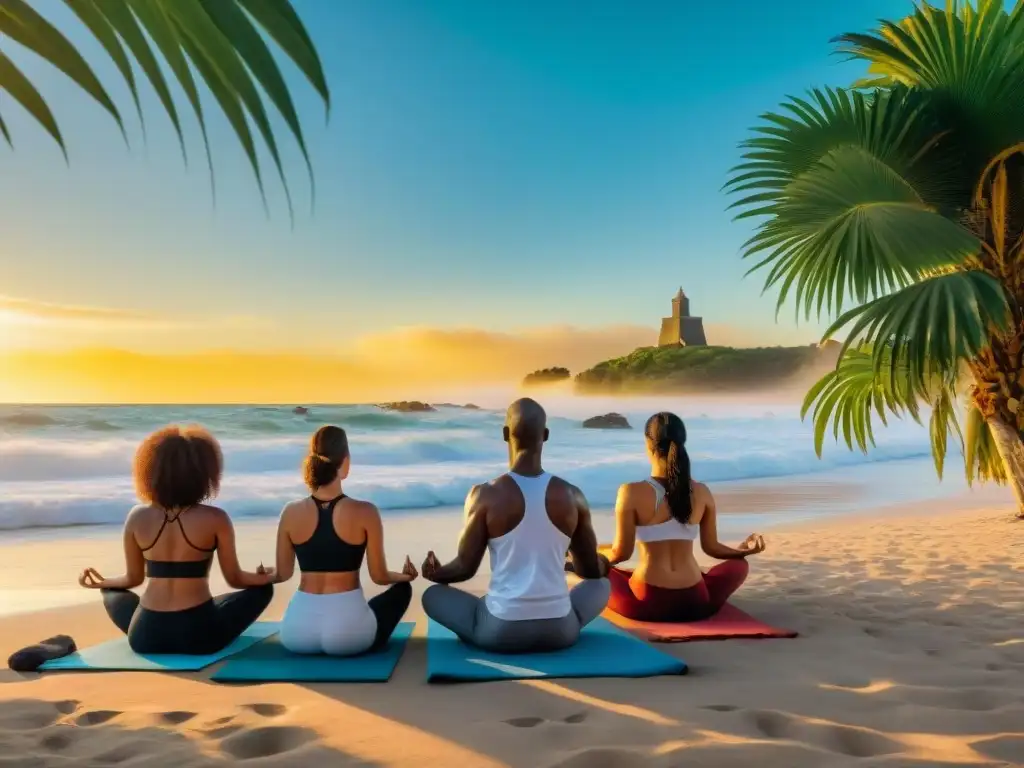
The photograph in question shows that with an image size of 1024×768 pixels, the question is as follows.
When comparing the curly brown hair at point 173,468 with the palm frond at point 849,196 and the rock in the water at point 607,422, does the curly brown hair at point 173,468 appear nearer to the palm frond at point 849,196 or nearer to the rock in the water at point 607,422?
the palm frond at point 849,196

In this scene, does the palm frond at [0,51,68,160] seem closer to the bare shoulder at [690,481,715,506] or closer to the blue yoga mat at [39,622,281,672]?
the blue yoga mat at [39,622,281,672]

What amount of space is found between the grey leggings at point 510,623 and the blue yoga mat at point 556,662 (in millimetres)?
41

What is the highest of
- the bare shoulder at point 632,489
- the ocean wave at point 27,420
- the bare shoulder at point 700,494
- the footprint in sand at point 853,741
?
the ocean wave at point 27,420

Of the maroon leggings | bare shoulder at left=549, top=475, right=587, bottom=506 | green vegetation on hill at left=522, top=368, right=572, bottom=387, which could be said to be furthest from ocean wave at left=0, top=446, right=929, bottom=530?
green vegetation on hill at left=522, top=368, right=572, bottom=387

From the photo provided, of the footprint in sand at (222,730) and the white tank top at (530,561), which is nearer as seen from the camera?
the footprint in sand at (222,730)

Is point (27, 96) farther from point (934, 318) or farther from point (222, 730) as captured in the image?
point (934, 318)

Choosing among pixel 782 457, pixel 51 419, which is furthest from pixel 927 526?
pixel 51 419

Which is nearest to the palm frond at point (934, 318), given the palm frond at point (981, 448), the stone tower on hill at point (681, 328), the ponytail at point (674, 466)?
the palm frond at point (981, 448)

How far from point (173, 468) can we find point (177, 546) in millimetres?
336

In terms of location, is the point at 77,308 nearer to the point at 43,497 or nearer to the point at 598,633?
the point at 43,497

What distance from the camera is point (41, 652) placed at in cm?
355

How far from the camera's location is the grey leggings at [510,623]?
355 centimetres

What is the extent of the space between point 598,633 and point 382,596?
3.43 ft

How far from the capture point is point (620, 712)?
9.21ft
